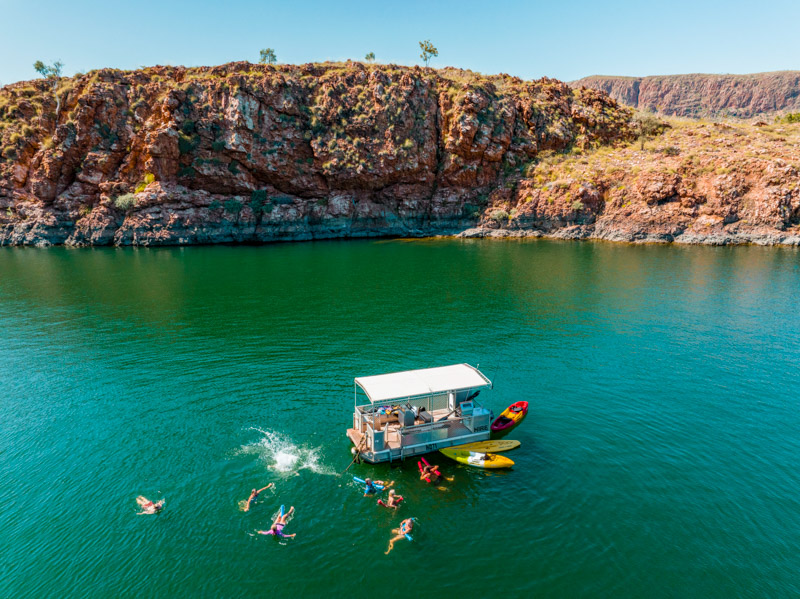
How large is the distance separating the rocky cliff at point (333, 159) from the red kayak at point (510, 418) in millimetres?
91657

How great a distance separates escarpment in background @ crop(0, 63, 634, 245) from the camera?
371 ft

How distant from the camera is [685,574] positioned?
60.7 feet

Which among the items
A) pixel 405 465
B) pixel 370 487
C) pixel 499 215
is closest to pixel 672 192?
pixel 499 215

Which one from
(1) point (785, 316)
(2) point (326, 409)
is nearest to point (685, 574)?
(2) point (326, 409)

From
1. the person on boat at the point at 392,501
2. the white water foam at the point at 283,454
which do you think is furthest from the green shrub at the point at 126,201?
the person on boat at the point at 392,501

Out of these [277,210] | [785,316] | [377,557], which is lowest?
[377,557]

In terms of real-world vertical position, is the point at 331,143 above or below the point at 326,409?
above

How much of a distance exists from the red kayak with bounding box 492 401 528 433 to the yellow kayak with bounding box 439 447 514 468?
8.74ft

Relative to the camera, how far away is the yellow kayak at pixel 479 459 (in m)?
24.7

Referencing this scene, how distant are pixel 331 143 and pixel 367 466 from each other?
108151 mm

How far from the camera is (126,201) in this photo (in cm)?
11006

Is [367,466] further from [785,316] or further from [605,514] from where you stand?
[785,316]

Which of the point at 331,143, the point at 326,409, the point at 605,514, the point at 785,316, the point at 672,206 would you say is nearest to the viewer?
the point at 605,514

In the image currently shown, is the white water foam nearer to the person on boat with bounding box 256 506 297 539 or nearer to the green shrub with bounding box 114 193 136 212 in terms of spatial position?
the person on boat with bounding box 256 506 297 539
